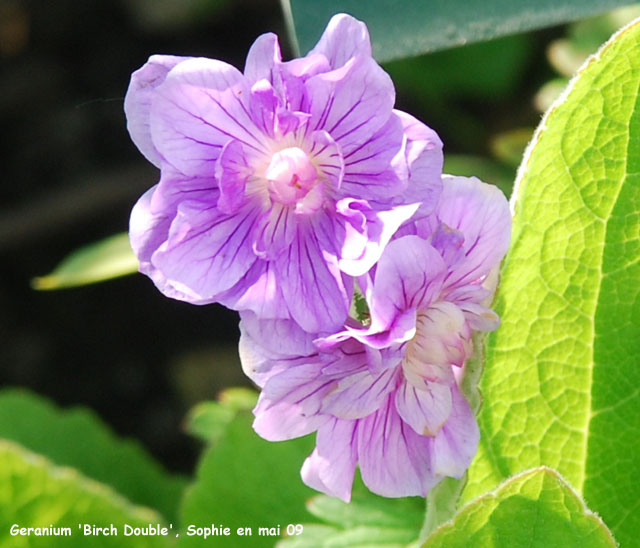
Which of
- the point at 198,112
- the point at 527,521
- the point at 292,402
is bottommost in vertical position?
the point at 527,521

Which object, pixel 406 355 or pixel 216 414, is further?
pixel 216 414

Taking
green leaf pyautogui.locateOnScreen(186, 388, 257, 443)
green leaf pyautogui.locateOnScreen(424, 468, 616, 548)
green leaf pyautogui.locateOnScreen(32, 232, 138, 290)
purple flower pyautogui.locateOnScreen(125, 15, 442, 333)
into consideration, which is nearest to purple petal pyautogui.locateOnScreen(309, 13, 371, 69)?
purple flower pyautogui.locateOnScreen(125, 15, 442, 333)

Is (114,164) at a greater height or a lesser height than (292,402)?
lesser

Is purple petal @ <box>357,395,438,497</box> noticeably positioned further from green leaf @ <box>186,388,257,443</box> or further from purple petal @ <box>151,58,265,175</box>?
green leaf @ <box>186,388,257,443</box>

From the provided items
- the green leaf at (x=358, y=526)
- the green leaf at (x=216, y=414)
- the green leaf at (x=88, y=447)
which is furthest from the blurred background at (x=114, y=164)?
the green leaf at (x=358, y=526)

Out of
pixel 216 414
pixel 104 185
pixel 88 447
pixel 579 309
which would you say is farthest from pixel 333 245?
pixel 104 185

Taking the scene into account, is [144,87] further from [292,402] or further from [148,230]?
[292,402]

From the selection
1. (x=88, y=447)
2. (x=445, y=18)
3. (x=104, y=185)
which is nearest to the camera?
(x=445, y=18)
